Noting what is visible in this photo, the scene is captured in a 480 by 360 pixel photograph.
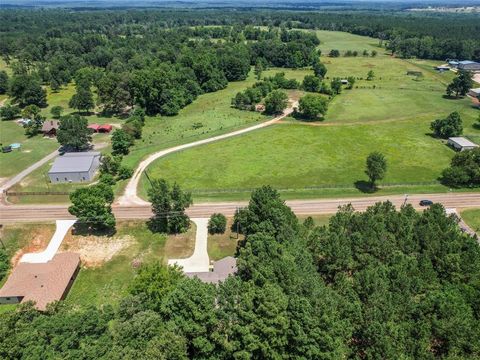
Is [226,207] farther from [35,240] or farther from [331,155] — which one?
[331,155]

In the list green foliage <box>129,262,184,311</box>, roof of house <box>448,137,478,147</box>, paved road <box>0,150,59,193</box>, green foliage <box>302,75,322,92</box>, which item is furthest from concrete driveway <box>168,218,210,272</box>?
green foliage <box>302,75,322,92</box>

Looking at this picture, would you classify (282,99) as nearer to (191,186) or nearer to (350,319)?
(191,186)

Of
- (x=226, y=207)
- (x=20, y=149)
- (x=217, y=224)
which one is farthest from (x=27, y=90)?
(x=217, y=224)

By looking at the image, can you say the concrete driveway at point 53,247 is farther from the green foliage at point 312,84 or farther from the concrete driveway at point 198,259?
the green foliage at point 312,84

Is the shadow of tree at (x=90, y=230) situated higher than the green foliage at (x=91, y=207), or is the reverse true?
the green foliage at (x=91, y=207)

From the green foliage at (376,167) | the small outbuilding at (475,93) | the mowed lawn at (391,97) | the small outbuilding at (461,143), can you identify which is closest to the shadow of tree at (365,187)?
the green foliage at (376,167)
